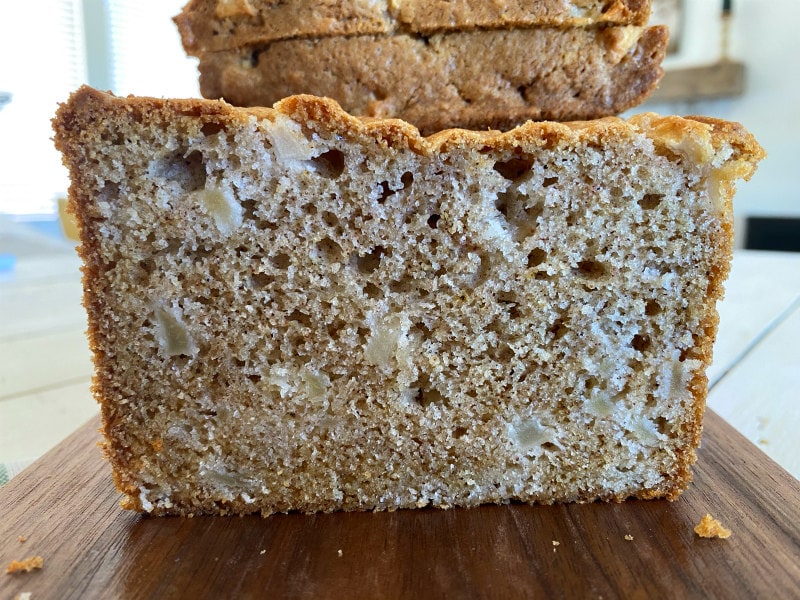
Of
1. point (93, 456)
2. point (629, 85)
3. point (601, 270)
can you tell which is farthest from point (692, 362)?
point (93, 456)

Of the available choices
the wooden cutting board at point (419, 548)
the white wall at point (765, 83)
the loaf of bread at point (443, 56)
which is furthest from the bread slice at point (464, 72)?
the white wall at point (765, 83)

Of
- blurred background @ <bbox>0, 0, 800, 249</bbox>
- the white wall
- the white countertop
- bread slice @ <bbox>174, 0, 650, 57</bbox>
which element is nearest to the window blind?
blurred background @ <bbox>0, 0, 800, 249</bbox>

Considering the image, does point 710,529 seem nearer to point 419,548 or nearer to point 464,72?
point 419,548

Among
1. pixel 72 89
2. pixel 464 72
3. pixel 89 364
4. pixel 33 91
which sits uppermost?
pixel 33 91

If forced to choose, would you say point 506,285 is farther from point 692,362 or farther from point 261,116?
point 261,116

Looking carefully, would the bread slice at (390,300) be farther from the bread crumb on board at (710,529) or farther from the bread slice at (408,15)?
the bread slice at (408,15)

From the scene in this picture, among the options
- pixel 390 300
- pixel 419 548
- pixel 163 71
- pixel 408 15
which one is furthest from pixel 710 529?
pixel 163 71
